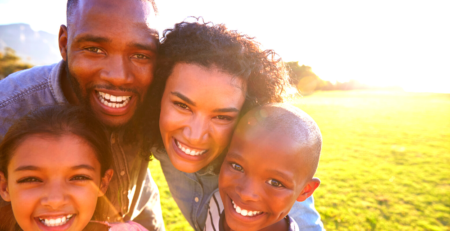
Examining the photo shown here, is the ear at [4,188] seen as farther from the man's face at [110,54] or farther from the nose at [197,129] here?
the nose at [197,129]

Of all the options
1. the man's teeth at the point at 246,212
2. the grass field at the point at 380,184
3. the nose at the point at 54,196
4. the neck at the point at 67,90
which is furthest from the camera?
the grass field at the point at 380,184

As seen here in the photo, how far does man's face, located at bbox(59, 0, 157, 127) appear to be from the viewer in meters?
1.98

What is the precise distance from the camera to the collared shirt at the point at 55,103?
2244 mm

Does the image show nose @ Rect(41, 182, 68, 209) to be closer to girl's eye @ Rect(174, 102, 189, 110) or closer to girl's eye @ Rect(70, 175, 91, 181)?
girl's eye @ Rect(70, 175, 91, 181)

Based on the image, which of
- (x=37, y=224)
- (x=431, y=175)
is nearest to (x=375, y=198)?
(x=431, y=175)

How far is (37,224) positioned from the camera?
161cm

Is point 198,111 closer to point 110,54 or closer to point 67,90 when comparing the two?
point 110,54

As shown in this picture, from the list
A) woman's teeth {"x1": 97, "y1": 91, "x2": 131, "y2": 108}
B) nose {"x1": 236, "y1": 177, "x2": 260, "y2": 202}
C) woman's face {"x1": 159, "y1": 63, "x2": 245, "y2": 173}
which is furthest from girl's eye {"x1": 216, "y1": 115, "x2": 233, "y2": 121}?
woman's teeth {"x1": 97, "y1": 91, "x2": 131, "y2": 108}

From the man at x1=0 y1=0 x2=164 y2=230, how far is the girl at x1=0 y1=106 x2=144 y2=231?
37 cm

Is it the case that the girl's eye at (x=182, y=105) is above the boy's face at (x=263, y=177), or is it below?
above

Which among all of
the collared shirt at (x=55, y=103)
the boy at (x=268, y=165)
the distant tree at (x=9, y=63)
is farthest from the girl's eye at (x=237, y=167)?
the distant tree at (x=9, y=63)

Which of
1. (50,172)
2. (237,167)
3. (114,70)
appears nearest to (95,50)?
(114,70)

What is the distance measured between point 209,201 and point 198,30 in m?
1.66

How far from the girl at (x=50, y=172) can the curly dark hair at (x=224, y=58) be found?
0.79 metres
